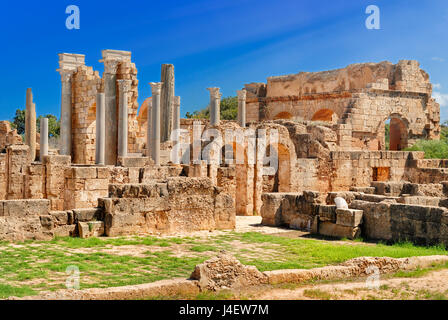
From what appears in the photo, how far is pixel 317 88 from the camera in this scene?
33.0 m

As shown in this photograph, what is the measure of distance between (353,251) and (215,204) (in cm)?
404

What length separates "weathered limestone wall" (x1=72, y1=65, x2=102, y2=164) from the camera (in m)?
24.7

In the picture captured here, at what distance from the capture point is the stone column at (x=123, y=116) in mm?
21859

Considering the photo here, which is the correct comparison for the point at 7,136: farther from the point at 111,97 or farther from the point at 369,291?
the point at 369,291

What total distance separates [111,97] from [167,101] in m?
4.96

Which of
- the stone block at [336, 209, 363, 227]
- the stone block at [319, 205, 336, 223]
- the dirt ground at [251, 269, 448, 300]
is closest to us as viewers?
the dirt ground at [251, 269, 448, 300]

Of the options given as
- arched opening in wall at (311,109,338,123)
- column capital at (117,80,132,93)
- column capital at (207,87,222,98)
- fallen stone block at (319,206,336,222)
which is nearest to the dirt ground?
fallen stone block at (319,206,336,222)

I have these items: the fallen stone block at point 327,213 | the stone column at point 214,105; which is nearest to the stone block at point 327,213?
the fallen stone block at point 327,213

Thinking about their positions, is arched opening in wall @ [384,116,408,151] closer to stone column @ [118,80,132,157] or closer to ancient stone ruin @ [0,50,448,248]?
ancient stone ruin @ [0,50,448,248]

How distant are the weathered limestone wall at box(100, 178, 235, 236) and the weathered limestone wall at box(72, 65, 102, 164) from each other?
1370 cm

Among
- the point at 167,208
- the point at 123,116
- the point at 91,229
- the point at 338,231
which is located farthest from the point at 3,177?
the point at 338,231

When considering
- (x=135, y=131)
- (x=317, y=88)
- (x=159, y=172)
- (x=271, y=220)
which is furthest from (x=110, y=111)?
(x=317, y=88)

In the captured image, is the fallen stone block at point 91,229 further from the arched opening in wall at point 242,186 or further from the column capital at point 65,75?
the column capital at point 65,75

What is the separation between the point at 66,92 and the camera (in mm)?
24953
